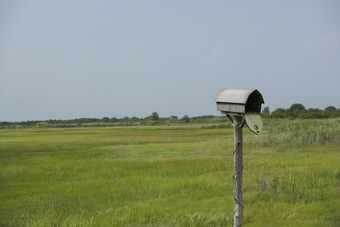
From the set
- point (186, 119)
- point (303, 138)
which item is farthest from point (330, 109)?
point (303, 138)

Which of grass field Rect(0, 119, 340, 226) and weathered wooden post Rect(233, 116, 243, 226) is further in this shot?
grass field Rect(0, 119, 340, 226)

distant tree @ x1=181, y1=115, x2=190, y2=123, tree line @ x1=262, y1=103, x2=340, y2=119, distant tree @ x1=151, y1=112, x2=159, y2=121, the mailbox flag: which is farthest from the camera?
distant tree @ x1=151, y1=112, x2=159, y2=121

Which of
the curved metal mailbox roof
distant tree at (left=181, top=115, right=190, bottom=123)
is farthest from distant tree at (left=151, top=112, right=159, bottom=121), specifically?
the curved metal mailbox roof

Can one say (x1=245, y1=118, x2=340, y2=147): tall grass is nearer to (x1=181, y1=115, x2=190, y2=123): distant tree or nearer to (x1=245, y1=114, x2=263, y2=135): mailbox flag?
(x1=245, y1=114, x2=263, y2=135): mailbox flag

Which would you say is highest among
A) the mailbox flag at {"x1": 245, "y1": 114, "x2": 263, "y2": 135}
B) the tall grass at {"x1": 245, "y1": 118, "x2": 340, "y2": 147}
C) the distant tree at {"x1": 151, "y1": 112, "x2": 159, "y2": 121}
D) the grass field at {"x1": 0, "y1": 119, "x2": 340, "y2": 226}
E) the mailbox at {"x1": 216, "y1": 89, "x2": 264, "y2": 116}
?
the distant tree at {"x1": 151, "y1": 112, "x2": 159, "y2": 121}

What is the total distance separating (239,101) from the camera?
6031mm

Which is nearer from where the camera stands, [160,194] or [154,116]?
[160,194]

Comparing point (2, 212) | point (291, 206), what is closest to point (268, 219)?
point (291, 206)

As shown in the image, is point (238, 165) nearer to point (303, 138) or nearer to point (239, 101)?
point (239, 101)

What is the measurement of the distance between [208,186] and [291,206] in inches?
140

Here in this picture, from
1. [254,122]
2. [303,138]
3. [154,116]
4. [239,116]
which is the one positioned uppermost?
[154,116]

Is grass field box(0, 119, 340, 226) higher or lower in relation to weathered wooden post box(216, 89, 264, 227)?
lower

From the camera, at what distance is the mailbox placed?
19.7ft

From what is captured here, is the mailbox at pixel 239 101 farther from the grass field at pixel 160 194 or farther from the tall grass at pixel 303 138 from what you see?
the tall grass at pixel 303 138
